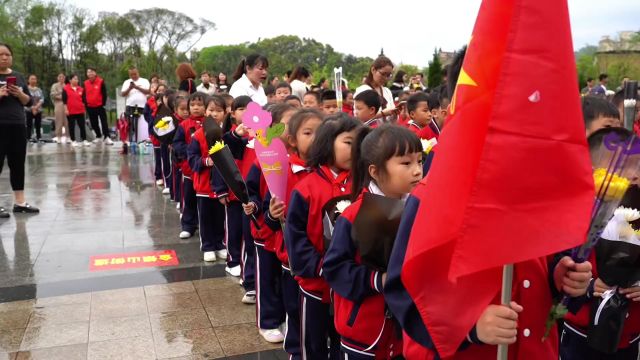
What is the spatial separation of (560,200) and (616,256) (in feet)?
4.19

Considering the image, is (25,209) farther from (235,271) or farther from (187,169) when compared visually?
(235,271)

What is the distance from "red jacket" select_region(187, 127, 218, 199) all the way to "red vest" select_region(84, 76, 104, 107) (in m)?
11.5

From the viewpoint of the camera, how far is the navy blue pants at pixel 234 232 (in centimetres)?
553

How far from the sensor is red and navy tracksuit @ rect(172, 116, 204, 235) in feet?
23.1

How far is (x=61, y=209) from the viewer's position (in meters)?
8.81

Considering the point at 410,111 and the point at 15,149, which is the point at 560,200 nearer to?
the point at 410,111

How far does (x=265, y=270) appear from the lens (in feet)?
14.0

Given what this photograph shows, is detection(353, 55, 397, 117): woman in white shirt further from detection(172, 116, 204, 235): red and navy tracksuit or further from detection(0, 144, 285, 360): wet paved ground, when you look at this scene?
detection(0, 144, 285, 360): wet paved ground

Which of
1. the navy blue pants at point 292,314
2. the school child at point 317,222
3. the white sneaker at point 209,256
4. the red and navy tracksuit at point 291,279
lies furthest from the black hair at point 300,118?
the white sneaker at point 209,256

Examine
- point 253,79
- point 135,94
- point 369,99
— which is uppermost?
point 253,79

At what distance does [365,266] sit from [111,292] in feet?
11.9

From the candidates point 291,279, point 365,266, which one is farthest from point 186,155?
point 365,266

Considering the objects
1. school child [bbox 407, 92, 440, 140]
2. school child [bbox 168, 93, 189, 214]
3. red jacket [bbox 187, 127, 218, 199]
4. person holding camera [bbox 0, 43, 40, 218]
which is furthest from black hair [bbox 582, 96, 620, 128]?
person holding camera [bbox 0, 43, 40, 218]

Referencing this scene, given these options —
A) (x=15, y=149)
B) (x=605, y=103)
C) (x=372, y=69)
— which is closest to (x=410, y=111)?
(x=372, y=69)
